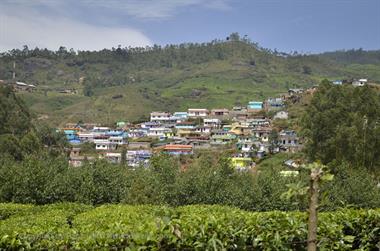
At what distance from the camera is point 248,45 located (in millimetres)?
180750

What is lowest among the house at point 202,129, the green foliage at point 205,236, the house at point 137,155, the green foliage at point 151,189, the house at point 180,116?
the house at point 137,155

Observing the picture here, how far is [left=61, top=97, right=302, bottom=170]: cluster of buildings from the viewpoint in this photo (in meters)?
69.8

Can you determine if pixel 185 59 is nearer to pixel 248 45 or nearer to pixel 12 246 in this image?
pixel 248 45

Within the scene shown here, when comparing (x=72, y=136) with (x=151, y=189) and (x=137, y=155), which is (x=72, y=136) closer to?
(x=137, y=155)

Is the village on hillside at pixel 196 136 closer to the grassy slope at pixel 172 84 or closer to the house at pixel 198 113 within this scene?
the house at pixel 198 113

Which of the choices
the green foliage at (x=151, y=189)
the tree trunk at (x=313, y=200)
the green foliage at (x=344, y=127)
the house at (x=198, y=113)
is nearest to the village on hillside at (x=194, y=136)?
the house at (x=198, y=113)

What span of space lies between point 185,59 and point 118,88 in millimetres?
45836

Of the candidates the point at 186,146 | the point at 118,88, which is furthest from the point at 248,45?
the point at 186,146

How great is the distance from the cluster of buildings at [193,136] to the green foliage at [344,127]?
89.1ft

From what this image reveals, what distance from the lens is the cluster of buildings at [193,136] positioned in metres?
69.8

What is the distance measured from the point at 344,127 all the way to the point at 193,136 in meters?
57.7

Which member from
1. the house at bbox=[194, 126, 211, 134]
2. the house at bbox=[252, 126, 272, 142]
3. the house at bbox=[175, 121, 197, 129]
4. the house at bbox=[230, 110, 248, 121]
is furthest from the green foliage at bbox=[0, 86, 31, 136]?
the house at bbox=[230, 110, 248, 121]

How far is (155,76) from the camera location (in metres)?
171

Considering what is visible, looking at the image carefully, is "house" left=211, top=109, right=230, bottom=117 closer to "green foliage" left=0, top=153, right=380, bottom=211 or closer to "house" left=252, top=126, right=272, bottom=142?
"house" left=252, top=126, right=272, bottom=142
